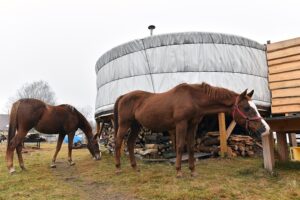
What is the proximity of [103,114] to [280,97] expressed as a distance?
610cm

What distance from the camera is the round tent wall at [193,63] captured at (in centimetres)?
898

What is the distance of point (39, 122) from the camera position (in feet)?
24.7

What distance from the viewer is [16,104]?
7039mm

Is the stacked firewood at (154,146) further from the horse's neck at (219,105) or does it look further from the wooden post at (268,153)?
the horse's neck at (219,105)

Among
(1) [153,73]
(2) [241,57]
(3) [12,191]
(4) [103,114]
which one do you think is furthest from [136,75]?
(3) [12,191]

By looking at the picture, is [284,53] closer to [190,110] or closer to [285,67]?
[285,67]

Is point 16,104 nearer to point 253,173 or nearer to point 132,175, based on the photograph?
point 132,175

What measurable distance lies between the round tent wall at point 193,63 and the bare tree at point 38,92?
39.2 m

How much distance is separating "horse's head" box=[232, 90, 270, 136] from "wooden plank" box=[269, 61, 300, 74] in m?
1.48

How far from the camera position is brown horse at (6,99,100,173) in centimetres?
691

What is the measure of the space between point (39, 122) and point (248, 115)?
17.2 ft

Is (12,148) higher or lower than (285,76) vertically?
lower

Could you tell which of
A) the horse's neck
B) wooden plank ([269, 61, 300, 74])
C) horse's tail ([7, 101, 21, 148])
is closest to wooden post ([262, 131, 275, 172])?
the horse's neck

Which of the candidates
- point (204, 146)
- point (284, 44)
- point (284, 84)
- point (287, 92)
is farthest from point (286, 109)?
point (204, 146)
